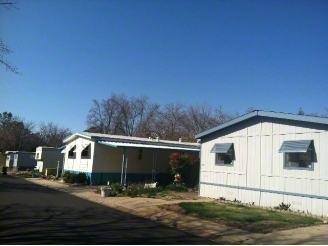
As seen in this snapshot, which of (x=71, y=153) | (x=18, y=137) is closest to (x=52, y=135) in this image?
(x=18, y=137)

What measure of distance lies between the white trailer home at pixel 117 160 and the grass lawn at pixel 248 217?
9.82m

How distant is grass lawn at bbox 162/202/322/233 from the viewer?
9133 mm

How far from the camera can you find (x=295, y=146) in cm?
1175

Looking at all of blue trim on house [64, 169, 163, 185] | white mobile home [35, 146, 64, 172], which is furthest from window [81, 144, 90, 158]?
white mobile home [35, 146, 64, 172]

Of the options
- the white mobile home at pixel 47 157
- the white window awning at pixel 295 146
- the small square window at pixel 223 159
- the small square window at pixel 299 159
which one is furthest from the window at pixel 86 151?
the small square window at pixel 299 159

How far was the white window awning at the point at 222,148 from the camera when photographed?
14707 millimetres

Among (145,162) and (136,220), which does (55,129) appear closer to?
(145,162)

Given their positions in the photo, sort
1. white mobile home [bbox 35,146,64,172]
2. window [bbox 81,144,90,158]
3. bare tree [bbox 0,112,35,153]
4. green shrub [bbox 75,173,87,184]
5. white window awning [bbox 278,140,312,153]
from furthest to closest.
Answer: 1. bare tree [bbox 0,112,35,153]
2. white mobile home [bbox 35,146,64,172]
3. window [bbox 81,144,90,158]
4. green shrub [bbox 75,173,87,184]
5. white window awning [bbox 278,140,312,153]

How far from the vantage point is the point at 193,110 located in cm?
5112

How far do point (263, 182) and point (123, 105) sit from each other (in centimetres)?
5123

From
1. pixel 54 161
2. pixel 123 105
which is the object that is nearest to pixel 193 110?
pixel 123 105

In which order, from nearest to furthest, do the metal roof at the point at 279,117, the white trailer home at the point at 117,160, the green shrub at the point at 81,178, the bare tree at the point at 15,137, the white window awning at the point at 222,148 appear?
the metal roof at the point at 279,117 < the white window awning at the point at 222,148 < the white trailer home at the point at 117,160 < the green shrub at the point at 81,178 < the bare tree at the point at 15,137

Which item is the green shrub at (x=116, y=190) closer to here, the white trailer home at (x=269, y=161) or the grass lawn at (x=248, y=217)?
the white trailer home at (x=269, y=161)

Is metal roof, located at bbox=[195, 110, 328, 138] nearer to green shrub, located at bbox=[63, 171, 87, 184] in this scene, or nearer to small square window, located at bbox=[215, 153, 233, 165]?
small square window, located at bbox=[215, 153, 233, 165]
